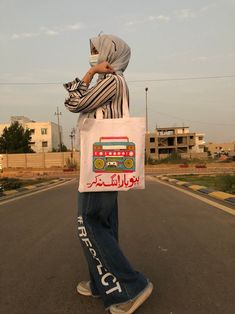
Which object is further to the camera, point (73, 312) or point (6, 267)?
point (6, 267)

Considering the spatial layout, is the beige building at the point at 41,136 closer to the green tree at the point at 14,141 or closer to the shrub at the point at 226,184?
the green tree at the point at 14,141

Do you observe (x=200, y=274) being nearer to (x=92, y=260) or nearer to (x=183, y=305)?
(x=183, y=305)

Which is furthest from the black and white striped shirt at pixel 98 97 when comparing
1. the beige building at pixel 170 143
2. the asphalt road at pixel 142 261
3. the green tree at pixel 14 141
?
the beige building at pixel 170 143

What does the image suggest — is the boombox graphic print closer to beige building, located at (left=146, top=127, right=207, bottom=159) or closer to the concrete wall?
the concrete wall

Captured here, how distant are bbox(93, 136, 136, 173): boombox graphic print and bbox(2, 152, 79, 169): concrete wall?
179ft

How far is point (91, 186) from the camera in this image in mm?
2902

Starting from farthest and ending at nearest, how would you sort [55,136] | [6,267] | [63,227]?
[55,136], [63,227], [6,267]

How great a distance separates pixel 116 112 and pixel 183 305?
5.20 ft

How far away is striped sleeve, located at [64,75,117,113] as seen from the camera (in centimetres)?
291

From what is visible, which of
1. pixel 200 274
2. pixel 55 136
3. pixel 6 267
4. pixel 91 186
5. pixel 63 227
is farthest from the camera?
pixel 55 136

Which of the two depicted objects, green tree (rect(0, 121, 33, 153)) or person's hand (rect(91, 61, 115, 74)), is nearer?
person's hand (rect(91, 61, 115, 74))

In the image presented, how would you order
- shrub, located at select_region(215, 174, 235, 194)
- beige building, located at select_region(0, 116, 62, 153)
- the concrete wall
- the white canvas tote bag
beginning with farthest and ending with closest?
1. beige building, located at select_region(0, 116, 62, 153)
2. the concrete wall
3. shrub, located at select_region(215, 174, 235, 194)
4. the white canvas tote bag

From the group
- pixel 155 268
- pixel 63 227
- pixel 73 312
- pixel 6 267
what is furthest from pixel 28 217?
pixel 73 312

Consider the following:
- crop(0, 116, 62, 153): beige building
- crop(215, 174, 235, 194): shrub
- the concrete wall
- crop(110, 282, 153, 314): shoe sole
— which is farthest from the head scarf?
crop(0, 116, 62, 153): beige building
